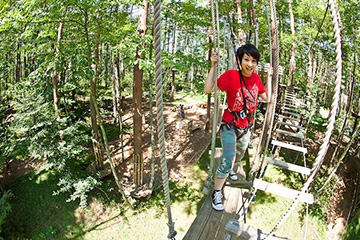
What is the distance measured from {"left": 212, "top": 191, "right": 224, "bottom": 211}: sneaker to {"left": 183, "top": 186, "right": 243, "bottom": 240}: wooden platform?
3cm

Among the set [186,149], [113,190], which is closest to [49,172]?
[113,190]

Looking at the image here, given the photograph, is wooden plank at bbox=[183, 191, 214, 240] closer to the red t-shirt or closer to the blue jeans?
the blue jeans

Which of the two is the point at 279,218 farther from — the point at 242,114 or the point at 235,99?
the point at 235,99

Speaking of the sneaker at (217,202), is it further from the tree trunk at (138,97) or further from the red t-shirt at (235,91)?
the tree trunk at (138,97)

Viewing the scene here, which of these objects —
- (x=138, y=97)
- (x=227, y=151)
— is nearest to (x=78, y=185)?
(x=138, y=97)

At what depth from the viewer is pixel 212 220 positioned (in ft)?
5.32

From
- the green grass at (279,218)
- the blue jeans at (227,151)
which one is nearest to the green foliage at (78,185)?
the green grass at (279,218)

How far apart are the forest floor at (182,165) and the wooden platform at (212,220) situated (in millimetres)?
3637

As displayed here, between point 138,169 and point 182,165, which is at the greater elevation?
point 138,169

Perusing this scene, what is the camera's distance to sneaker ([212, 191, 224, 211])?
5.59ft

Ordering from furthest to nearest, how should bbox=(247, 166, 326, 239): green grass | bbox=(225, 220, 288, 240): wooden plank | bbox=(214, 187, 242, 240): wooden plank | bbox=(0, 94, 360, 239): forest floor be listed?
bbox=(0, 94, 360, 239): forest floor → bbox=(247, 166, 326, 239): green grass → bbox=(214, 187, 242, 240): wooden plank → bbox=(225, 220, 288, 240): wooden plank

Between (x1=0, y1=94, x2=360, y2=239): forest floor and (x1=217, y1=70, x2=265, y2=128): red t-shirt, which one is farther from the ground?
(x1=217, y1=70, x2=265, y2=128): red t-shirt

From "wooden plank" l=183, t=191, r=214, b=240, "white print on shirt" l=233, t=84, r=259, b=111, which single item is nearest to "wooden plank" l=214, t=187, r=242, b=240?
"wooden plank" l=183, t=191, r=214, b=240

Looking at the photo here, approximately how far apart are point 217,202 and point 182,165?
5.22 metres
